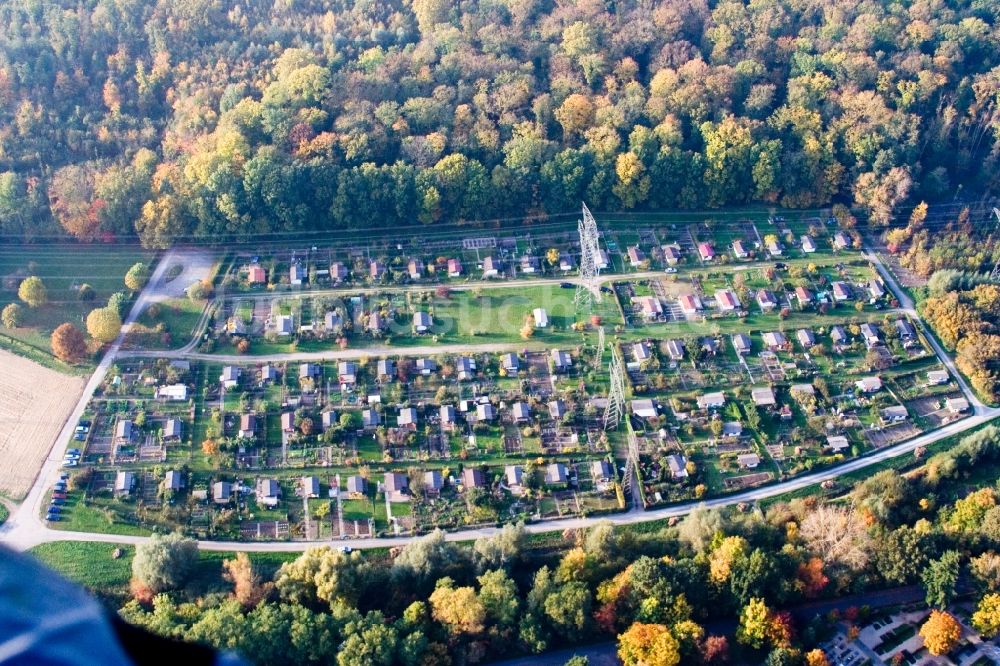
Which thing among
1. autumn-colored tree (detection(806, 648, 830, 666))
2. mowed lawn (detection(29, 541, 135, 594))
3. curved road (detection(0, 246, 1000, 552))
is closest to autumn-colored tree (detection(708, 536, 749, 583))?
curved road (detection(0, 246, 1000, 552))

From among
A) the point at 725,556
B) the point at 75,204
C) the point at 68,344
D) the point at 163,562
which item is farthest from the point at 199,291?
the point at 725,556

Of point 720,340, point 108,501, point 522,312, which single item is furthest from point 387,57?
point 108,501

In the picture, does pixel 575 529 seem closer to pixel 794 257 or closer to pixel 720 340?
pixel 720 340

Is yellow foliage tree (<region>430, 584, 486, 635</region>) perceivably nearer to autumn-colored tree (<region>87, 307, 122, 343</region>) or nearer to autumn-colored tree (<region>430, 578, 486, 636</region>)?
autumn-colored tree (<region>430, 578, 486, 636</region>)

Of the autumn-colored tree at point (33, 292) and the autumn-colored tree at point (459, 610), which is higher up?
the autumn-colored tree at point (33, 292)

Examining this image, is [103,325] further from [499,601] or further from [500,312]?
[499,601]

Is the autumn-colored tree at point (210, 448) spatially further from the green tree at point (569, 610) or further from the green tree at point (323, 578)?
the green tree at point (569, 610)

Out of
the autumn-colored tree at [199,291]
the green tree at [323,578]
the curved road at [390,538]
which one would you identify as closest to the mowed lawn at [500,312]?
the curved road at [390,538]
